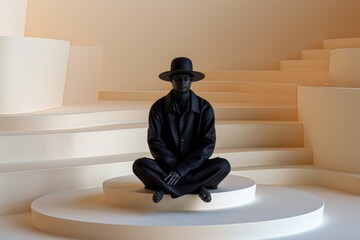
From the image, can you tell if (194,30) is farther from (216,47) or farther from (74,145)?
(74,145)

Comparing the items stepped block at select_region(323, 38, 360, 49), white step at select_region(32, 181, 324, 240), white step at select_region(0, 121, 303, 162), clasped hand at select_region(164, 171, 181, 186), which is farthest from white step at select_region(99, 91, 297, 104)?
clasped hand at select_region(164, 171, 181, 186)

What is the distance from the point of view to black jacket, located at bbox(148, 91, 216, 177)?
21.6 feet

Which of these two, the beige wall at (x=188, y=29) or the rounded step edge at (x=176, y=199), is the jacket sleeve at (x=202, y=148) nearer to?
the rounded step edge at (x=176, y=199)

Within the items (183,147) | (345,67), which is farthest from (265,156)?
(183,147)

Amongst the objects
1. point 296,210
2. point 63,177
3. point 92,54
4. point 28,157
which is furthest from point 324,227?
point 92,54

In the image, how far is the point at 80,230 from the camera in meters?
5.96

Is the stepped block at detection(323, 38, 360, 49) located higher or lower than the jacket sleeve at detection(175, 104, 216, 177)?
higher

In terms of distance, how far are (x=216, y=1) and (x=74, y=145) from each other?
5.02m

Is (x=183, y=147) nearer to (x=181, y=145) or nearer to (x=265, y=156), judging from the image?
(x=181, y=145)

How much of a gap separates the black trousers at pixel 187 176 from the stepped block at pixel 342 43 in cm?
570

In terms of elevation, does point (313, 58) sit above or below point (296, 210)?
above

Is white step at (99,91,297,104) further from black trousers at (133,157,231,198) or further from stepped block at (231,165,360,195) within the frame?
black trousers at (133,157,231,198)

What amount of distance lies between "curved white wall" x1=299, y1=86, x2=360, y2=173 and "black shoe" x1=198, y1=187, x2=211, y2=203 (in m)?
2.63

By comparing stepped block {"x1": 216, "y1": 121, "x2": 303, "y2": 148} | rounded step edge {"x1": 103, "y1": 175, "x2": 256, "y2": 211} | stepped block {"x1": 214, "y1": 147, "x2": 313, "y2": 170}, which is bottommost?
rounded step edge {"x1": 103, "y1": 175, "x2": 256, "y2": 211}
